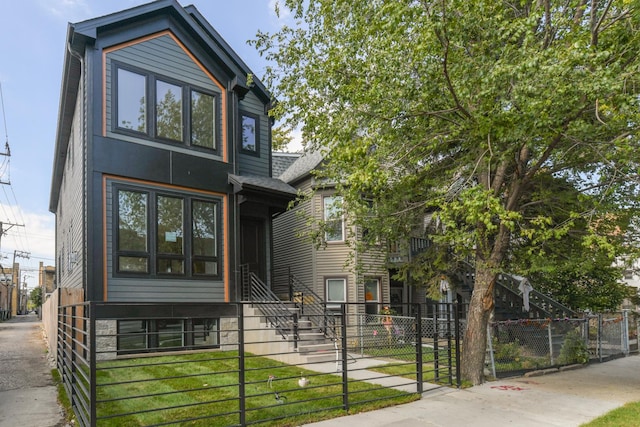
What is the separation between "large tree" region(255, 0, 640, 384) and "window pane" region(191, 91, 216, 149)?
2286mm

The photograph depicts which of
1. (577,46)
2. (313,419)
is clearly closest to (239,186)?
(313,419)

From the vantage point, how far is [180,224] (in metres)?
10.6

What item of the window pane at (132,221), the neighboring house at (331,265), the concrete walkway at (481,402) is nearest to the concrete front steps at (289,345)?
the concrete walkway at (481,402)

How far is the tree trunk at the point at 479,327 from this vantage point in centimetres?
843

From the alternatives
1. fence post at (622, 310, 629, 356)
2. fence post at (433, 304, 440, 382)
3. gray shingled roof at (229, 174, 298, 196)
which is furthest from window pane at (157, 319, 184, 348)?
fence post at (622, 310, 629, 356)

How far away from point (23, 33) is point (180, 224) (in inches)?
389

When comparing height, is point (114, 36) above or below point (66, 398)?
above

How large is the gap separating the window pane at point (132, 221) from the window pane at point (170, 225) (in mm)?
345

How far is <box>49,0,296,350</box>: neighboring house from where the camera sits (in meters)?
9.64

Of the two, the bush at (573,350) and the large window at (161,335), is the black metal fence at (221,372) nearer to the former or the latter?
Result: the large window at (161,335)

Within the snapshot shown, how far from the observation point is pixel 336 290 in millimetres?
15328

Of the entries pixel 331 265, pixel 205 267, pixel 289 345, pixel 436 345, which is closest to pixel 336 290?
pixel 331 265

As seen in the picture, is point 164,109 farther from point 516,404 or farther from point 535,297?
point 535,297

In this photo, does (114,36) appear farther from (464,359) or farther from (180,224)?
(464,359)
